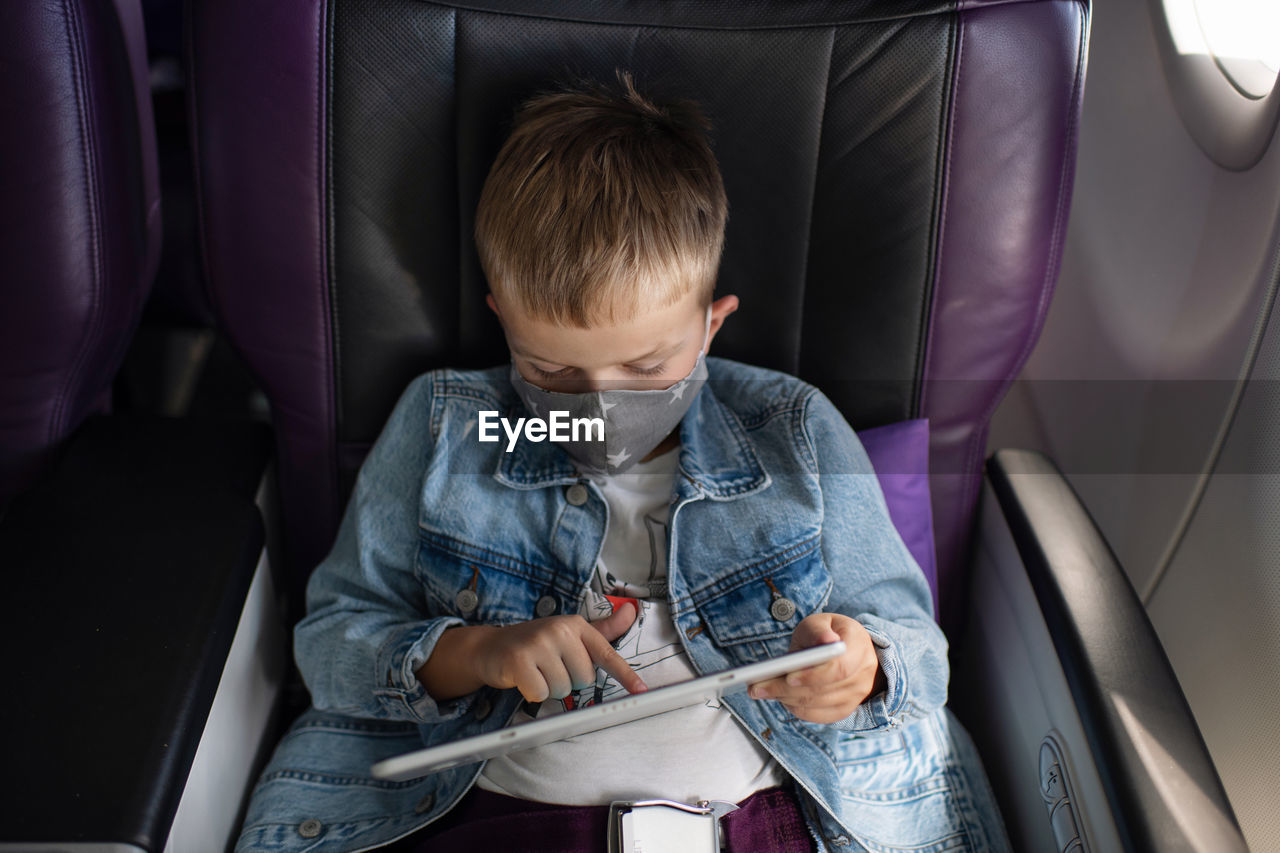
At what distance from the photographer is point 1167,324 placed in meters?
1.28

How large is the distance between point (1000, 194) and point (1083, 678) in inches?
20.5

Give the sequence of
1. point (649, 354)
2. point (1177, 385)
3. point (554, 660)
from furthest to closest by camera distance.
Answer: point (1177, 385) < point (649, 354) < point (554, 660)

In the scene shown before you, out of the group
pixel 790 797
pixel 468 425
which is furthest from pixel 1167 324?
pixel 468 425

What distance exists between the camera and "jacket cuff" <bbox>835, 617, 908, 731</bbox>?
989mm

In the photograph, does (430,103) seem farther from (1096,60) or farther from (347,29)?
(1096,60)

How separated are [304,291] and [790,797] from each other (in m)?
0.76

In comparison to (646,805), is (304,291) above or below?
above

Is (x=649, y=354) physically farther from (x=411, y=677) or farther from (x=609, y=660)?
(x=411, y=677)

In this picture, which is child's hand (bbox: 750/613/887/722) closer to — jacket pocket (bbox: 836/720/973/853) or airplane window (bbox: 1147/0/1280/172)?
jacket pocket (bbox: 836/720/973/853)

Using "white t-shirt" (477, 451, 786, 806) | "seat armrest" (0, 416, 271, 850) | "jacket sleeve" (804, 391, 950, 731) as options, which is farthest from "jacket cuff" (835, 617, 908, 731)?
"seat armrest" (0, 416, 271, 850)

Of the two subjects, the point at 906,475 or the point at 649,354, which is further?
the point at 906,475

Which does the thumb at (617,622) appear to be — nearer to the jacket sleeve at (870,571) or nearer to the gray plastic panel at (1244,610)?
the jacket sleeve at (870,571)

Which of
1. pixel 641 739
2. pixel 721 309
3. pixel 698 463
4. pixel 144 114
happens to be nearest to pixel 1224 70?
pixel 721 309

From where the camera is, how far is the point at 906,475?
3.92 feet
